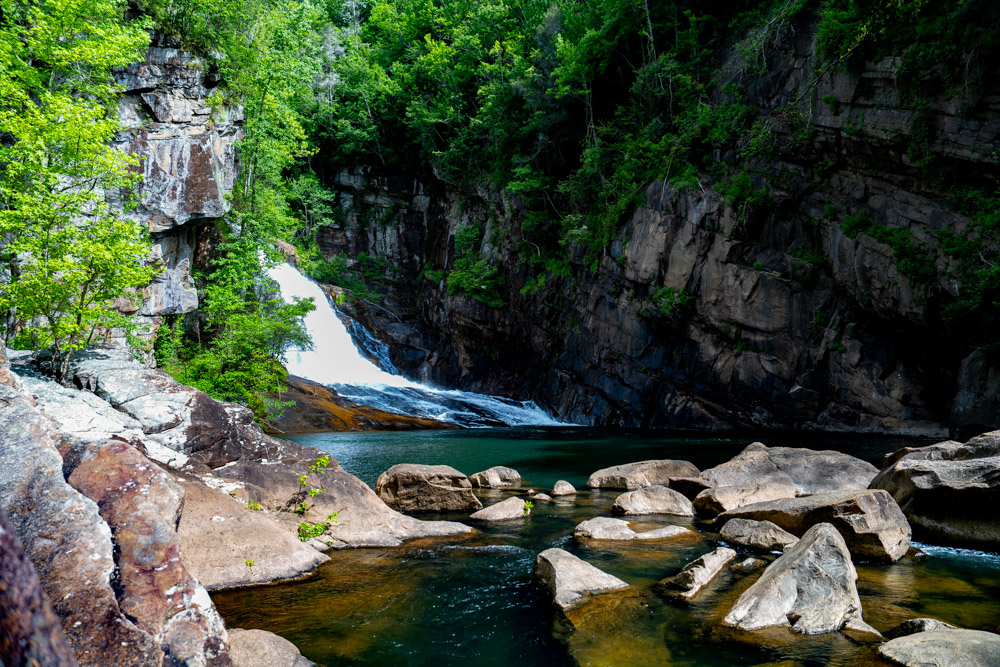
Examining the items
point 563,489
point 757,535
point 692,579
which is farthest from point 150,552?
point 563,489

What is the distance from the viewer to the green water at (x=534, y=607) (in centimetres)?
523

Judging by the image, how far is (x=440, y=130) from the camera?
40625mm

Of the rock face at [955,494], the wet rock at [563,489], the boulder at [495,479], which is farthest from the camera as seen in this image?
the boulder at [495,479]

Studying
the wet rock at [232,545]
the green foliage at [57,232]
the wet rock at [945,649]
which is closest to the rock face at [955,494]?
the wet rock at [945,649]

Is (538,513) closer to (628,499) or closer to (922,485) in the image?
(628,499)

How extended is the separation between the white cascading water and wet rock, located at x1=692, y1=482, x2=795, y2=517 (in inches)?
724

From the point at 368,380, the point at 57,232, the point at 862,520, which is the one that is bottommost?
the point at 368,380

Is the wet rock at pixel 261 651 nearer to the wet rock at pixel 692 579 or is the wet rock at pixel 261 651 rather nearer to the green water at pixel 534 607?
the green water at pixel 534 607

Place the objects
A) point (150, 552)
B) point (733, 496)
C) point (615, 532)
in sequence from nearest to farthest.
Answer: point (150, 552) → point (615, 532) → point (733, 496)

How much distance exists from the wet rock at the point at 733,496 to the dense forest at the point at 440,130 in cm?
1028

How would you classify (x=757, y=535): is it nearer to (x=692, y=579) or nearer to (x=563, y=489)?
(x=692, y=579)

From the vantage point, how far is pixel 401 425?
87.5ft

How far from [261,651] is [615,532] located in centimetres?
588

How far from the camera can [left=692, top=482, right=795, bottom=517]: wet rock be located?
34.3 ft
